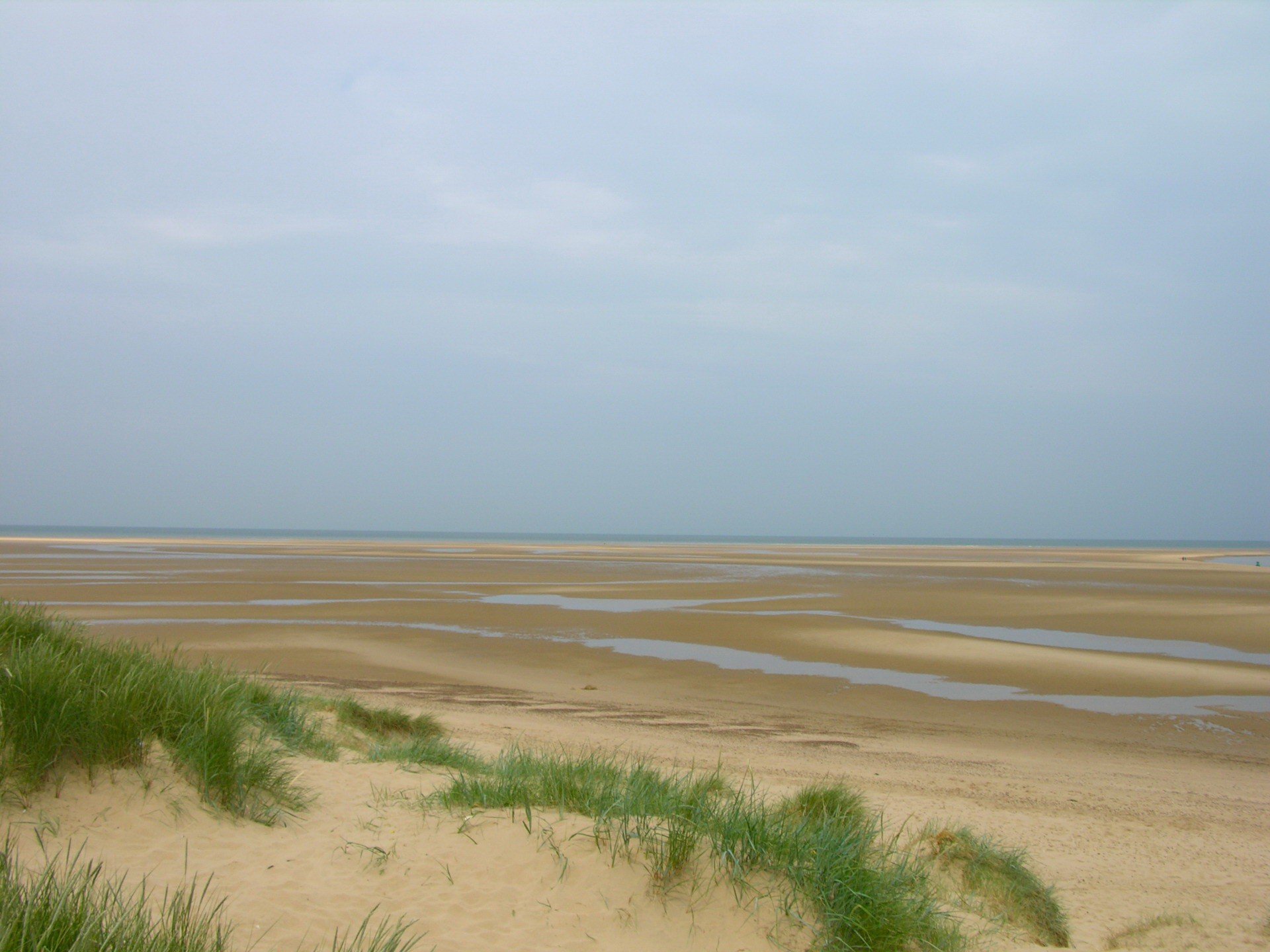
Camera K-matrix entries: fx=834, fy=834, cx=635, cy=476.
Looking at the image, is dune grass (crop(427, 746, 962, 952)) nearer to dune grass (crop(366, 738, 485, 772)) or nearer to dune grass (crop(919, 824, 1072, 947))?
dune grass (crop(919, 824, 1072, 947))

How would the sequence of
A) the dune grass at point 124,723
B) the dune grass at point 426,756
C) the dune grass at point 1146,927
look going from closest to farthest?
the dune grass at point 124,723 < the dune grass at point 1146,927 < the dune grass at point 426,756

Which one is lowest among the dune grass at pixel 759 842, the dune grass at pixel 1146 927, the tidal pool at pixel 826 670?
the tidal pool at pixel 826 670

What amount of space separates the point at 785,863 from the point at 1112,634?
2019cm

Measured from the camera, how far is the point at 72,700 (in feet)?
17.0

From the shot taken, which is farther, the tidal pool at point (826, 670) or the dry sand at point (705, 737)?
the tidal pool at point (826, 670)

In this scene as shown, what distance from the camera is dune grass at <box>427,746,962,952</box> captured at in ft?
15.0

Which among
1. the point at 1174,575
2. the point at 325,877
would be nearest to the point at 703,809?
the point at 325,877

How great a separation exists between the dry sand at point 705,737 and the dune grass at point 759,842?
0.24 meters

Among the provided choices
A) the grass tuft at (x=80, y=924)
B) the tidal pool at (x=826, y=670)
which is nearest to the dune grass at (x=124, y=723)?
the grass tuft at (x=80, y=924)

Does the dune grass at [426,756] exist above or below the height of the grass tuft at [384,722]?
above

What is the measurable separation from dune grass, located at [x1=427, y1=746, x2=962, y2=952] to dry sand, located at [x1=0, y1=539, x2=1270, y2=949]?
0.80 feet

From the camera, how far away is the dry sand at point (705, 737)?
4.68 m

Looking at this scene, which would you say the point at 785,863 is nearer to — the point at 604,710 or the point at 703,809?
the point at 703,809

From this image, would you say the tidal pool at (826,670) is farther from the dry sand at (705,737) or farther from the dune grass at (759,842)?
the dune grass at (759,842)
